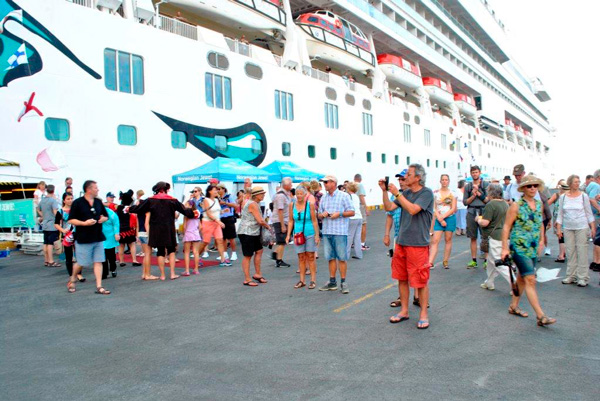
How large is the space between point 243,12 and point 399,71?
604 inches

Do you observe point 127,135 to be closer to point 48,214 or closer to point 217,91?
point 217,91

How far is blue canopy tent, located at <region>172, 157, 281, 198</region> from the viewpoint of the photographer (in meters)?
12.5

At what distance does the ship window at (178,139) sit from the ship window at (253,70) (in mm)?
4543

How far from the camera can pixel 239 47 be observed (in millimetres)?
18391

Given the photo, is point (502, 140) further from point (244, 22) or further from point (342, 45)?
point (244, 22)

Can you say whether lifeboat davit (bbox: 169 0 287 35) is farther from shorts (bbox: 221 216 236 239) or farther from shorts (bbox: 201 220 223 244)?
shorts (bbox: 201 220 223 244)

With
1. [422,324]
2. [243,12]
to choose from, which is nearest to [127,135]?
[243,12]

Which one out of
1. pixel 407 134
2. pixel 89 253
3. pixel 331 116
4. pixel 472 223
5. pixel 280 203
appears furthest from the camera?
pixel 407 134

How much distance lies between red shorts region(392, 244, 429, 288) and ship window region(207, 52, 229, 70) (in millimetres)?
14328

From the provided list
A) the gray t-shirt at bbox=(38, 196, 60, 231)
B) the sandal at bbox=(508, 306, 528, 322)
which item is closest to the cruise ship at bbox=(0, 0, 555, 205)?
the gray t-shirt at bbox=(38, 196, 60, 231)

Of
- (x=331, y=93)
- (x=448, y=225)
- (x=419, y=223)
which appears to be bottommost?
(x=448, y=225)

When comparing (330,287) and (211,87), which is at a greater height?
(211,87)

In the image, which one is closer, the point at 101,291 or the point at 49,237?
the point at 101,291

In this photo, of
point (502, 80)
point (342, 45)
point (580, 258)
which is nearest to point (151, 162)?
point (580, 258)
